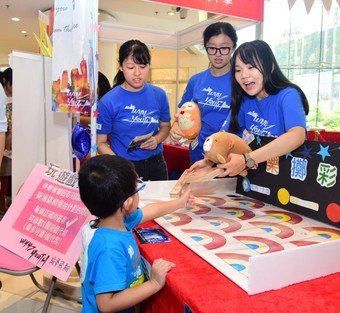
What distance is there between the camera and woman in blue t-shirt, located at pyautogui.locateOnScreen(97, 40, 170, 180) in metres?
1.85

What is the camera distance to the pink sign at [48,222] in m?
1.40

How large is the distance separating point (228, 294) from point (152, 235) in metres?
0.37

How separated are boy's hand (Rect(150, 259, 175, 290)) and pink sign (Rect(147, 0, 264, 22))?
1.94 metres

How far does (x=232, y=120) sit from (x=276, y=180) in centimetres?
33

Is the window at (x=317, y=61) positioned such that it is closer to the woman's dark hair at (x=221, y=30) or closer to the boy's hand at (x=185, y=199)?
the woman's dark hair at (x=221, y=30)

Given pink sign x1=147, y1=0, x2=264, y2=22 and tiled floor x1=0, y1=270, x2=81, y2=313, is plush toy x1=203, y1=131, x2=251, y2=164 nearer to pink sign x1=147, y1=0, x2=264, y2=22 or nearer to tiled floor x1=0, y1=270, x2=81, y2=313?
tiled floor x1=0, y1=270, x2=81, y2=313

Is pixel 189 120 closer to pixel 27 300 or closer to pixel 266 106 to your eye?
pixel 266 106

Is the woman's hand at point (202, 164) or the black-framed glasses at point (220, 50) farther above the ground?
the black-framed glasses at point (220, 50)

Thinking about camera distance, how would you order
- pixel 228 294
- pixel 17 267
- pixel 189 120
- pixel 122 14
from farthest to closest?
pixel 122 14, pixel 189 120, pixel 17 267, pixel 228 294

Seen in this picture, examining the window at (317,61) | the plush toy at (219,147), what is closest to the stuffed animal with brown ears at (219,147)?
the plush toy at (219,147)

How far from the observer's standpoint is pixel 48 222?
1.49 m

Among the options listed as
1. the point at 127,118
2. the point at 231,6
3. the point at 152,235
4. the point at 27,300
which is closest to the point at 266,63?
the point at 152,235

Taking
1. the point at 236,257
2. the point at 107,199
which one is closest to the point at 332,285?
the point at 236,257

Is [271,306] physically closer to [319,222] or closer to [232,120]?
[319,222]
